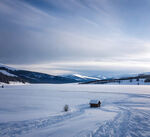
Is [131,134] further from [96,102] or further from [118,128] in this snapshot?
[96,102]

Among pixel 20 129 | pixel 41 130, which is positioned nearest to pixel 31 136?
pixel 41 130

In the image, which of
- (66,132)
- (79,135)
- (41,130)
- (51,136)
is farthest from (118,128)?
(41,130)

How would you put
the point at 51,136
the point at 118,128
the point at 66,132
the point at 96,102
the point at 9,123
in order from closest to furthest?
the point at 51,136 → the point at 66,132 → the point at 118,128 → the point at 9,123 → the point at 96,102

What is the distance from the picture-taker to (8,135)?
9.01 m

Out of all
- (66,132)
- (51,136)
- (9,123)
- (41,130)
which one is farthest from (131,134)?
(9,123)

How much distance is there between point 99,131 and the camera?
941 centimetres

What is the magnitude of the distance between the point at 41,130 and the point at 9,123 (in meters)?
3.60

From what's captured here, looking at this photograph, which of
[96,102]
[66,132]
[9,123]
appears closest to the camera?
[66,132]

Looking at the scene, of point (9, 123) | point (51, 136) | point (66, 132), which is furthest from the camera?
point (9, 123)

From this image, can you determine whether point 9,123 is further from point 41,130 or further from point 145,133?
point 145,133

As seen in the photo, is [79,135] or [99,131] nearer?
[79,135]

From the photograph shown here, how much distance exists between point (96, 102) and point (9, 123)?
37.8 feet

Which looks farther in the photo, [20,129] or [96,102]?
[96,102]

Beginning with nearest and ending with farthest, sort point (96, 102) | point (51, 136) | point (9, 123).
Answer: point (51, 136), point (9, 123), point (96, 102)
